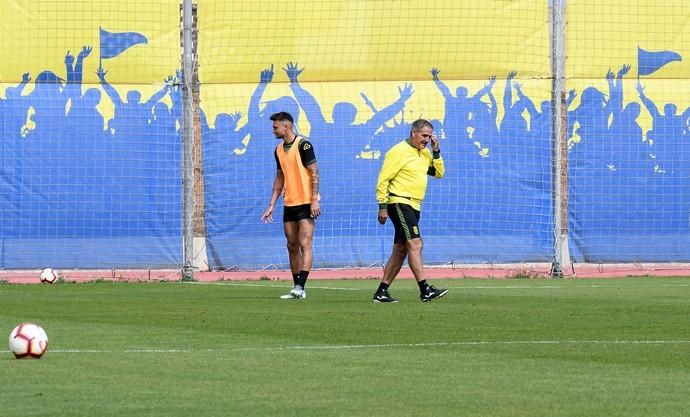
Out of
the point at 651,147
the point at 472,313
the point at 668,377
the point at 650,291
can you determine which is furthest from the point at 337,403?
the point at 651,147

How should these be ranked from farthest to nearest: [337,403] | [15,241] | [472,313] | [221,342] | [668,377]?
[15,241], [472,313], [221,342], [668,377], [337,403]

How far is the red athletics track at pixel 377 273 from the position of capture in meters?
22.9

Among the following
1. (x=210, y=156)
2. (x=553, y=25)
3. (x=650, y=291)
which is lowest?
(x=650, y=291)

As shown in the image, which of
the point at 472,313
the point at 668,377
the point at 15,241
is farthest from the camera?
the point at 15,241

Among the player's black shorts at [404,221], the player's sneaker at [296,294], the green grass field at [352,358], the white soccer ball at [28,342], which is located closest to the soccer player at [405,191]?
the player's black shorts at [404,221]

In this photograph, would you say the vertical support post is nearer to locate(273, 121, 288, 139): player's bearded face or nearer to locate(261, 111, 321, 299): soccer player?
locate(261, 111, 321, 299): soccer player

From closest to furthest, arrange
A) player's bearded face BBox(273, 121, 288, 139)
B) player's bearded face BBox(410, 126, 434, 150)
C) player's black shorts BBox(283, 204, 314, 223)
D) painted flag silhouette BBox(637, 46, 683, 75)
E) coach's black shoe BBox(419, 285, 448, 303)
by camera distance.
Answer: coach's black shoe BBox(419, 285, 448, 303)
player's bearded face BBox(410, 126, 434, 150)
player's bearded face BBox(273, 121, 288, 139)
player's black shorts BBox(283, 204, 314, 223)
painted flag silhouette BBox(637, 46, 683, 75)

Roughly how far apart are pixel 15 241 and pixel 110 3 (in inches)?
151

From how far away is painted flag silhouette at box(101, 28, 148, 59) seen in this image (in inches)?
907

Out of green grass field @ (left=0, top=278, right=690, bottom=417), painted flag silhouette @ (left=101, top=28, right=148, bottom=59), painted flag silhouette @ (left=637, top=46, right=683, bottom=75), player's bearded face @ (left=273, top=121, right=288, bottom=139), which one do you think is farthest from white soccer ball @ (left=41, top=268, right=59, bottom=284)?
painted flag silhouette @ (left=637, top=46, right=683, bottom=75)

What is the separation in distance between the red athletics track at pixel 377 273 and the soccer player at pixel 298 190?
15.7ft

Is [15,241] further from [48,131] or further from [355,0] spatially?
[355,0]

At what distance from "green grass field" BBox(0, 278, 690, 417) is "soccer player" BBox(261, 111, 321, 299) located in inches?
31.2

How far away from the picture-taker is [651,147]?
78.8 ft
